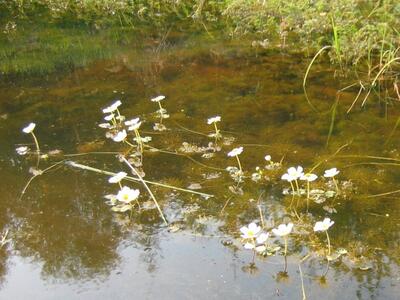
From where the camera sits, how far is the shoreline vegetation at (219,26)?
4.71 m

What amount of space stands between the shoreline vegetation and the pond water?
1.64 feet

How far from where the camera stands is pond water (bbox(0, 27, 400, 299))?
226 cm

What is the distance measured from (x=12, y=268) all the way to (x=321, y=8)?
168 inches

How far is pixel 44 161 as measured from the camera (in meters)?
3.37

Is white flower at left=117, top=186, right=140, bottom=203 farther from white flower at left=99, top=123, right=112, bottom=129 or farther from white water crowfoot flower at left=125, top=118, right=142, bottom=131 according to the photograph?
white flower at left=99, top=123, right=112, bottom=129

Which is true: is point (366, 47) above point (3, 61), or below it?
above

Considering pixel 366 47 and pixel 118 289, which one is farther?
pixel 366 47

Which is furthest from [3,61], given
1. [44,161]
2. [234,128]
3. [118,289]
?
[118,289]

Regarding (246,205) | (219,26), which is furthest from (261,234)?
(219,26)

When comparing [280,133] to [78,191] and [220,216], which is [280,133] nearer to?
[220,216]

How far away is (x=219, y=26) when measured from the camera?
6184mm

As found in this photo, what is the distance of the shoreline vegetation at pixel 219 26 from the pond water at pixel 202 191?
0.50 meters

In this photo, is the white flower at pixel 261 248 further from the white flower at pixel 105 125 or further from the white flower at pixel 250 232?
the white flower at pixel 105 125

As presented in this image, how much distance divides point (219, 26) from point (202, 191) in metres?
3.67
